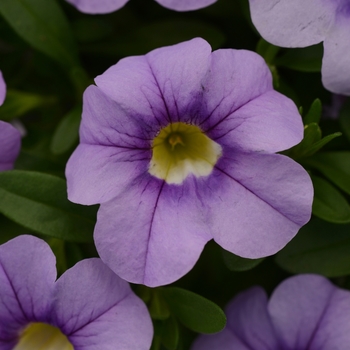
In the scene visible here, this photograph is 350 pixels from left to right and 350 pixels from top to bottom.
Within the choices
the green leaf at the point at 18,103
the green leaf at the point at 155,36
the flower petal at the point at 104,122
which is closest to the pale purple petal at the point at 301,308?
the flower petal at the point at 104,122

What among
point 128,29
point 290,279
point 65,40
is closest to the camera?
point 290,279

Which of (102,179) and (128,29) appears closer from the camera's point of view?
(102,179)

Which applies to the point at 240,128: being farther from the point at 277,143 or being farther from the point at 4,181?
the point at 4,181

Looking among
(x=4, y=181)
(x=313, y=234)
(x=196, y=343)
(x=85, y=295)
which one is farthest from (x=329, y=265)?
(x=4, y=181)

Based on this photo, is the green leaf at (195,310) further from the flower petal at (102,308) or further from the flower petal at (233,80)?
the flower petal at (233,80)

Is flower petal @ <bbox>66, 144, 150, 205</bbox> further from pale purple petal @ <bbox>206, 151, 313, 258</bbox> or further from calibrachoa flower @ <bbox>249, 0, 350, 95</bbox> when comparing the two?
calibrachoa flower @ <bbox>249, 0, 350, 95</bbox>

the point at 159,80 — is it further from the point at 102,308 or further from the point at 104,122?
the point at 102,308

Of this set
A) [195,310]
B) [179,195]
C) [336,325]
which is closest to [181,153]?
[179,195]

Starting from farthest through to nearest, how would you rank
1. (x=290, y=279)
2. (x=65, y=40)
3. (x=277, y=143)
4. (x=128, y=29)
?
(x=128, y=29) → (x=65, y=40) → (x=290, y=279) → (x=277, y=143)
